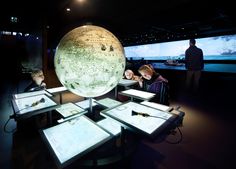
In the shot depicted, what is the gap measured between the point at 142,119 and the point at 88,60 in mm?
665

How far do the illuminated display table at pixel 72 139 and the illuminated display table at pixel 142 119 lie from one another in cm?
17

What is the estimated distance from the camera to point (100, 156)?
1.34m

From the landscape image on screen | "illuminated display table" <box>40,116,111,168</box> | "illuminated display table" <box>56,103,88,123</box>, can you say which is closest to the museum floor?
"illuminated display table" <box>40,116,111,168</box>

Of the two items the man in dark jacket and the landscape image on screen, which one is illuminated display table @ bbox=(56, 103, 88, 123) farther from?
the landscape image on screen

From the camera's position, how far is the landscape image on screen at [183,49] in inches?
173

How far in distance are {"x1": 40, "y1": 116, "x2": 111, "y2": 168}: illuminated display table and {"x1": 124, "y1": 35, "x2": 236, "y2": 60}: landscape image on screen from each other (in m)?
5.08

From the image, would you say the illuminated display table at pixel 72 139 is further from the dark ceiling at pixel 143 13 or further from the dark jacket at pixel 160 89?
the dark ceiling at pixel 143 13

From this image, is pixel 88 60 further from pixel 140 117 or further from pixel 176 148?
pixel 176 148

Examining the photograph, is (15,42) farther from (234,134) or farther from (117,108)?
(234,134)

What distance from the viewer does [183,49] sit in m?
5.57

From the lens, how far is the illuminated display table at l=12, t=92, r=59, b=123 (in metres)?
1.25

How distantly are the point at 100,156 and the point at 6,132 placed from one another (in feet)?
6.36

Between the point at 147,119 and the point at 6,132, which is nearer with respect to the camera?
the point at 147,119

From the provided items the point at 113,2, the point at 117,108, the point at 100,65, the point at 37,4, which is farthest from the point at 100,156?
the point at 37,4
